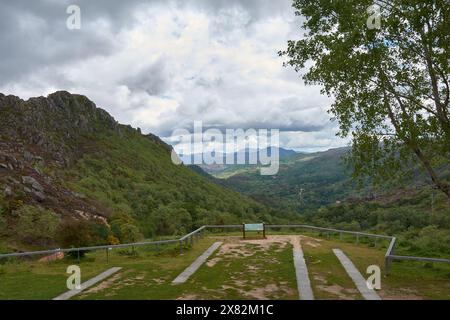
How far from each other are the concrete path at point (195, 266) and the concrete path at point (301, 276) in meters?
4.12

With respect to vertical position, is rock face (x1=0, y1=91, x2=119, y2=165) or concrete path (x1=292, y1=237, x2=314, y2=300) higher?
rock face (x1=0, y1=91, x2=119, y2=165)

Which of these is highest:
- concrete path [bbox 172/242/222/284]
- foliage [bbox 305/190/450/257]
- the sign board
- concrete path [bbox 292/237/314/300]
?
the sign board

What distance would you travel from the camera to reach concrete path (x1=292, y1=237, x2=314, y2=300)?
42.0 feet

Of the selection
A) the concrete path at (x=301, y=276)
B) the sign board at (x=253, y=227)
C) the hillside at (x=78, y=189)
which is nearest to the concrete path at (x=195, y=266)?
the sign board at (x=253, y=227)

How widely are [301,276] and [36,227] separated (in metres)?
53.2

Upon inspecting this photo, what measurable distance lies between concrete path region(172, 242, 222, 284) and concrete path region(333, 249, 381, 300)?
6.10 m

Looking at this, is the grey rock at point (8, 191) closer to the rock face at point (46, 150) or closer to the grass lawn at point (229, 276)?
the rock face at point (46, 150)

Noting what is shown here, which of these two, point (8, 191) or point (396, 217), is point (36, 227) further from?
point (396, 217)

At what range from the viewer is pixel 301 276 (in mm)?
15422

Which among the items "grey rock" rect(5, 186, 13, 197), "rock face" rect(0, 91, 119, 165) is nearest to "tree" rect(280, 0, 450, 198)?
"grey rock" rect(5, 186, 13, 197)

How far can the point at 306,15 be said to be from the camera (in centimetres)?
1839

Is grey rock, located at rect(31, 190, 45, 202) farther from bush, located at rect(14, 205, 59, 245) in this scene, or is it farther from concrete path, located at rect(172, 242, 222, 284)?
concrete path, located at rect(172, 242, 222, 284)
